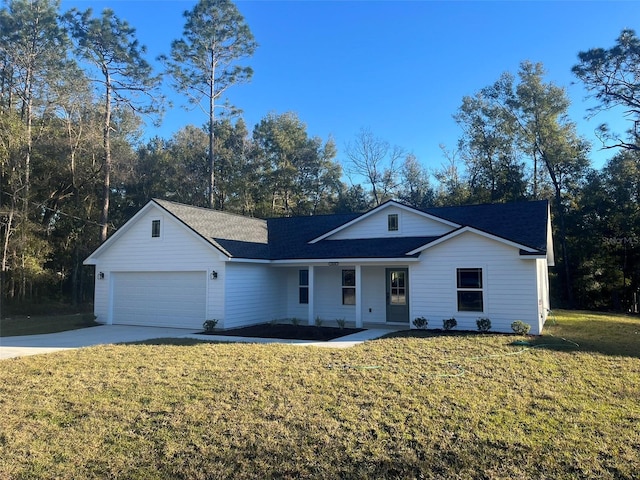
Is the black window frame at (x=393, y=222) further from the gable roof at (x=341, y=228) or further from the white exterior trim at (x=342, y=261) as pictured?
the white exterior trim at (x=342, y=261)

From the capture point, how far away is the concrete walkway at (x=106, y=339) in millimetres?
10898

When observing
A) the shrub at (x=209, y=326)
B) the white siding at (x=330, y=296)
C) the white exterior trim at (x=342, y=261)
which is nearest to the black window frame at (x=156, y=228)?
the shrub at (x=209, y=326)

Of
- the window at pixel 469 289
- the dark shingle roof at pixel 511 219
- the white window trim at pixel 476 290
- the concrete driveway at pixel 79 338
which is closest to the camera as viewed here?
the concrete driveway at pixel 79 338

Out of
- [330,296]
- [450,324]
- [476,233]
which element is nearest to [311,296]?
[330,296]

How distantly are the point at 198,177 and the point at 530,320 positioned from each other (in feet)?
89.2

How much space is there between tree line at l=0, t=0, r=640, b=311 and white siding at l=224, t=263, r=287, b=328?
1299 cm

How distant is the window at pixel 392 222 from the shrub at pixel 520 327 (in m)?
5.86

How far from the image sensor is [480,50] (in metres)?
16.3

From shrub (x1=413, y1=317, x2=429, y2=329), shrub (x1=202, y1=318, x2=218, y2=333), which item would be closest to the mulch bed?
shrub (x1=202, y1=318, x2=218, y2=333)

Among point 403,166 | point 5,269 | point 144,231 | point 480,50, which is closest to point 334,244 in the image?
point 144,231

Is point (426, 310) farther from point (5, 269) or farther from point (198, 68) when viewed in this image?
point (198, 68)

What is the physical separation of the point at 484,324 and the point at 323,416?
848 cm

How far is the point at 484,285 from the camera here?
503 inches

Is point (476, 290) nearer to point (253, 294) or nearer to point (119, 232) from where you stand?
point (253, 294)
